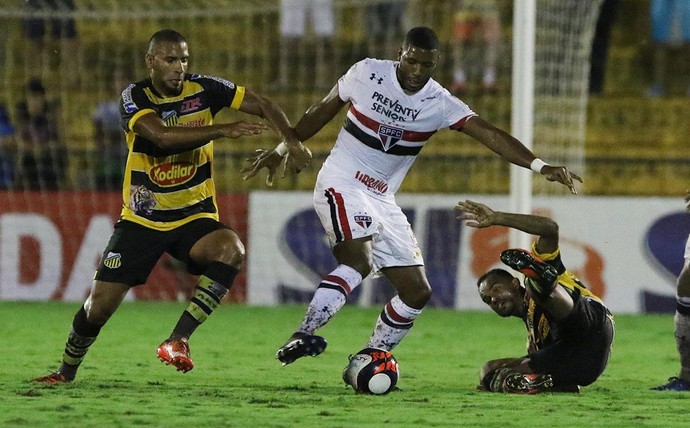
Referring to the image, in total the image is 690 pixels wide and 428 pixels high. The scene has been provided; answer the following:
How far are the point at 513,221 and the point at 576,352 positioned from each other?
89 cm

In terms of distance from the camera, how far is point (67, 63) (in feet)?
51.0

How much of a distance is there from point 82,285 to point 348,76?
23.0 ft

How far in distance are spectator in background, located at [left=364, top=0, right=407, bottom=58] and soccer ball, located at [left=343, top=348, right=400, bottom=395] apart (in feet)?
29.0

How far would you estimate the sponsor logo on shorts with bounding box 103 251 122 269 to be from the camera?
6.91 m

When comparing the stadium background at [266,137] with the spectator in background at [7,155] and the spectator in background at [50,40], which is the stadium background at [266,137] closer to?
the spectator in background at [50,40]

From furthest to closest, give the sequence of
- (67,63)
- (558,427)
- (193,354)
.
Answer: (67,63) → (193,354) → (558,427)

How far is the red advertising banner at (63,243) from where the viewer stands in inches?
533

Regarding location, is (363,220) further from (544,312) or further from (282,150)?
(544,312)

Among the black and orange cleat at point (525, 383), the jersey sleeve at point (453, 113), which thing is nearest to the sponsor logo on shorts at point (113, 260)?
the jersey sleeve at point (453, 113)

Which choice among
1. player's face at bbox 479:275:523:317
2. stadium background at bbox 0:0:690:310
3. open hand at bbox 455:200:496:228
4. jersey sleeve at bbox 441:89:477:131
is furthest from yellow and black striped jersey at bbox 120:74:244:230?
stadium background at bbox 0:0:690:310

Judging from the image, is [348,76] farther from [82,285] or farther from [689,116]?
[689,116]

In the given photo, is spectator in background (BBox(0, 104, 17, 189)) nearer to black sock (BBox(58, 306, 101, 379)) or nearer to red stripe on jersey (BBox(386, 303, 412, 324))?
black sock (BBox(58, 306, 101, 379))

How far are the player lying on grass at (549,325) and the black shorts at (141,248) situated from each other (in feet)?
4.94

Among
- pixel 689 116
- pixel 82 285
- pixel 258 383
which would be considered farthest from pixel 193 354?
pixel 689 116
